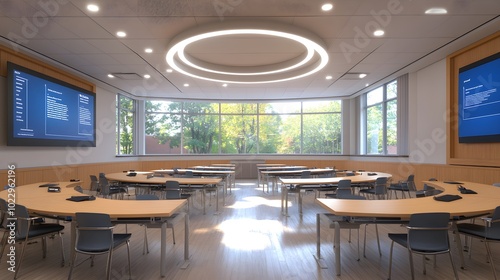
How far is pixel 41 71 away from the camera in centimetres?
781

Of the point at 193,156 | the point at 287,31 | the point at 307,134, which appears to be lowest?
the point at 193,156

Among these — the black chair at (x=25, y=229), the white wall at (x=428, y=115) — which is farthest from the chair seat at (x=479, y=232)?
the black chair at (x=25, y=229)

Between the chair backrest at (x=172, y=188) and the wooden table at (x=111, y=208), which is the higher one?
the wooden table at (x=111, y=208)

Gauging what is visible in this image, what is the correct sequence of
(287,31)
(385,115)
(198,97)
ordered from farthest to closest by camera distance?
(198,97) → (385,115) → (287,31)

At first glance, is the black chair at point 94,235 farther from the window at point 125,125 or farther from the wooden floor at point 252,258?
the window at point 125,125

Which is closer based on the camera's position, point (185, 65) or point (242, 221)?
point (242, 221)

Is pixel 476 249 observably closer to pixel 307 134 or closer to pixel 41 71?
pixel 41 71

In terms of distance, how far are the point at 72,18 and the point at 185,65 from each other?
380 cm

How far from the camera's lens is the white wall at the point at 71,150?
6.60 meters

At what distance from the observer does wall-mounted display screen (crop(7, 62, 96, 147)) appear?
668 cm

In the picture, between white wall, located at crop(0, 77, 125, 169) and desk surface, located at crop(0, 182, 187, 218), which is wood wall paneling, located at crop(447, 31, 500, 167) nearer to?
desk surface, located at crop(0, 182, 187, 218)

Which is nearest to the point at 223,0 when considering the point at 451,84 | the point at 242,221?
the point at 242,221

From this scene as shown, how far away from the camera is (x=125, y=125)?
44.3 feet

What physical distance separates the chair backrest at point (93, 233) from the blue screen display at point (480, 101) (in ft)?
23.4
